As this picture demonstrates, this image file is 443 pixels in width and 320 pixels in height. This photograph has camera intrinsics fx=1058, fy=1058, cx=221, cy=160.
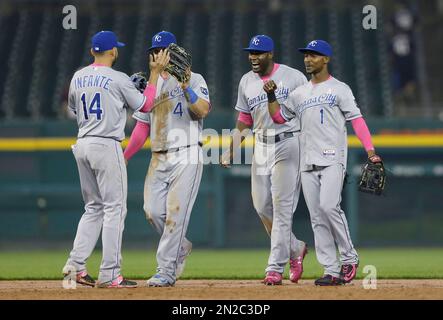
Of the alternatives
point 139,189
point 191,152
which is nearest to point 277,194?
point 191,152

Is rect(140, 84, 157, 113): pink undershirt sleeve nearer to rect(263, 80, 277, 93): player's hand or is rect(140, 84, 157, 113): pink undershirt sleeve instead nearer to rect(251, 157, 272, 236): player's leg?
rect(263, 80, 277, 93): player's hand

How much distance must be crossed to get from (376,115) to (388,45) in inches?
91.2

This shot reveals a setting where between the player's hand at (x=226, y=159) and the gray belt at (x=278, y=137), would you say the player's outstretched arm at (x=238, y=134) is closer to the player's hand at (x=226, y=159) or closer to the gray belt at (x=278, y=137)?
the player's hand at (x=226, y=159)

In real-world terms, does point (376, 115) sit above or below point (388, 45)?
below

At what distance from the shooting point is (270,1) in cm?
2153

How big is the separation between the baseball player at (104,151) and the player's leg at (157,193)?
293 millimetres

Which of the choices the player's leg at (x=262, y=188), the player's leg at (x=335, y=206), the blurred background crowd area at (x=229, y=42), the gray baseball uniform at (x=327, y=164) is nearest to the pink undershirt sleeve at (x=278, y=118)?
the gray baseball uniform at (x=327, y=164)

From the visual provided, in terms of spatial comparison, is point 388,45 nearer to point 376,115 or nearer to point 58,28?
point 376,115

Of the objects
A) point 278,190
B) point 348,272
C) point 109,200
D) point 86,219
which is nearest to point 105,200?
point 109,200

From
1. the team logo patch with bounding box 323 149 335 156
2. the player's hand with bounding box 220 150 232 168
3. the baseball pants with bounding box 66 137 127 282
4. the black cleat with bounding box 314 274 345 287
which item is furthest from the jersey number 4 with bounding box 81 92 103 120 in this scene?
the black cleat with bounding box 314 274 345 287

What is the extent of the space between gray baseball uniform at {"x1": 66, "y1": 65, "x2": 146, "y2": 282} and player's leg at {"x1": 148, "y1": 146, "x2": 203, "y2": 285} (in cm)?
38

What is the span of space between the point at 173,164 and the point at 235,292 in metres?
1.27

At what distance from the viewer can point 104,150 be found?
807cm

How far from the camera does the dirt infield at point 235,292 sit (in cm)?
728
